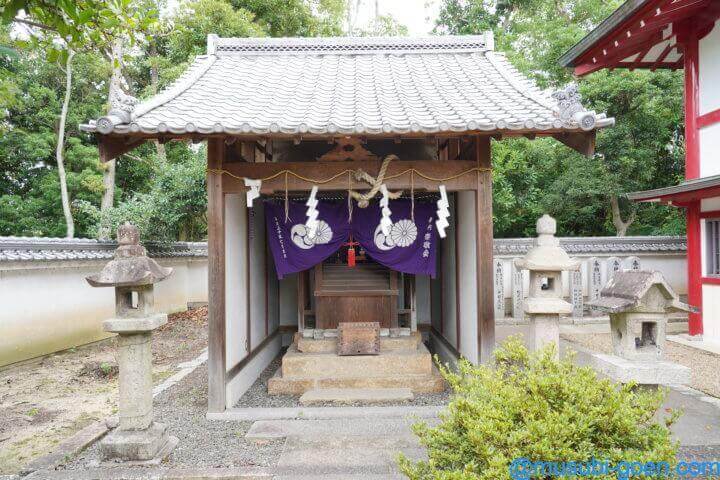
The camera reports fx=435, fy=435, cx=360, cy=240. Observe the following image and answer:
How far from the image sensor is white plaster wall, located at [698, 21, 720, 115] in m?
8.77

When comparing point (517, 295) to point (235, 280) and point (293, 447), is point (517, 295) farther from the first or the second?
point (293, 447)

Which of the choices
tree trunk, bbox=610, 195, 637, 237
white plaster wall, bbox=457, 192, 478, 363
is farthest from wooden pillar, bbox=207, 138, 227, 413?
tree trunk, bbox=610, 195, 637, 237

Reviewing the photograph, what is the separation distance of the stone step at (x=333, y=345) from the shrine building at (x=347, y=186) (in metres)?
0.03

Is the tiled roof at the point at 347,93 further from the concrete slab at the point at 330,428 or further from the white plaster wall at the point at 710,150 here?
the white plaster wall at the point at 710,150

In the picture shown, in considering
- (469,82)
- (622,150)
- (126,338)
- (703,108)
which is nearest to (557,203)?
(622,150)

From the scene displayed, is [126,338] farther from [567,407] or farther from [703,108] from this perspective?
[703,108]

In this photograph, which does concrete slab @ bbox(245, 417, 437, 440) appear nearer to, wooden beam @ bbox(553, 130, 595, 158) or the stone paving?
the stone paving

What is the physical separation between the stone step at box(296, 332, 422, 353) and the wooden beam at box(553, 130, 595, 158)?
381cm

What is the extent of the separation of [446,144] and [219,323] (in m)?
4.94

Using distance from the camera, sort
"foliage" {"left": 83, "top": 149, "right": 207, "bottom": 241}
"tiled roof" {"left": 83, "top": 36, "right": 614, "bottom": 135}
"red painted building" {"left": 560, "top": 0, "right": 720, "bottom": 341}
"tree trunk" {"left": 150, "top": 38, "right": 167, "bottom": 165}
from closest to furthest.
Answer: "tiled roof" {"left": 83, "top": 36, "right": 614, "bottom": 135}
"red painted building" {"left": 560, "top": 0, "right": 720, "bottom": 341}
"foliage" {"left": 83, "top": 149, "right": 207, "bottom": 241}
"tree trunk" {"left": 150, "top": 38, "right": 167, "bottom": 165}

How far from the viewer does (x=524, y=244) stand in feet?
43.7

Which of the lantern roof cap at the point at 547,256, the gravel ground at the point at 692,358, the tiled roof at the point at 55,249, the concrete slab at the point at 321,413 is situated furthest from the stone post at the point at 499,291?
the tiled roof at the point at 55,249

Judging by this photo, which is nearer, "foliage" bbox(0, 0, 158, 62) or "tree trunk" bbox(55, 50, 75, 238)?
"foliage" bbox(0, 0, 158, 62)

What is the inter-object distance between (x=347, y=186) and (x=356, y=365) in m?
2.79
